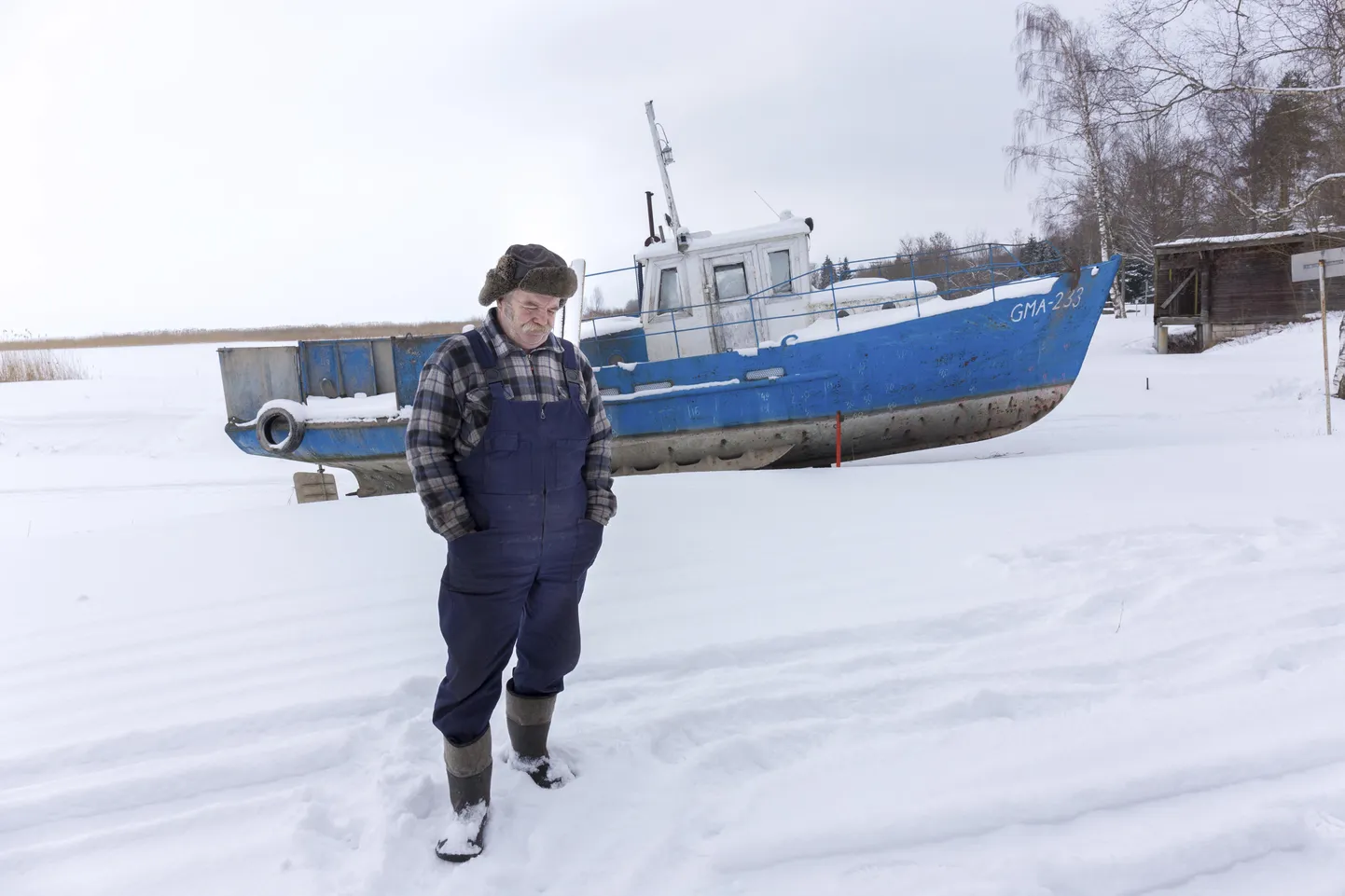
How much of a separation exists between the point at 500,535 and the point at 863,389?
591cm

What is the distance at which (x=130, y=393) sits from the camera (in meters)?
16.6

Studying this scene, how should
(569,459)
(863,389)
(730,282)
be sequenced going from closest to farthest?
(569,459), (863,389), (730,282)

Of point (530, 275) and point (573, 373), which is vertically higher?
point (530, 275)

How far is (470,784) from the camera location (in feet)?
6.50

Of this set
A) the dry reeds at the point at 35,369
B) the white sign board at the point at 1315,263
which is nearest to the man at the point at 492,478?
the white sign board at the point at 1315,263

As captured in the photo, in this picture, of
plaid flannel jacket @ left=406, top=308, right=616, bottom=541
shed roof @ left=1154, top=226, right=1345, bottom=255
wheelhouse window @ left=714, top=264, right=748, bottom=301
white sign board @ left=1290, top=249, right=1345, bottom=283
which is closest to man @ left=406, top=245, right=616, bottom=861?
plaid flannel jacket @ left=406, top=308, right=616, bottom=541

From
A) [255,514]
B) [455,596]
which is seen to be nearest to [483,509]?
[455,596]

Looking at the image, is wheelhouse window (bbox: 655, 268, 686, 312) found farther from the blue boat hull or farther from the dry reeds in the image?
the dry reeds

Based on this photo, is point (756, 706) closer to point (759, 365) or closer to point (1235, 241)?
point (759, 365)

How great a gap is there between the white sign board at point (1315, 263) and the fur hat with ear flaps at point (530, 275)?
8174 millimetres

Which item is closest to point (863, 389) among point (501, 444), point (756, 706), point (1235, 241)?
point (756, 706)

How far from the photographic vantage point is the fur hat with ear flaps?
1904 mm

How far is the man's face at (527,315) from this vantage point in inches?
76.2

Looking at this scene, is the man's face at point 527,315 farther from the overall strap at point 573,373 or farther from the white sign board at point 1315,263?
the white sign board at point 1315,263
